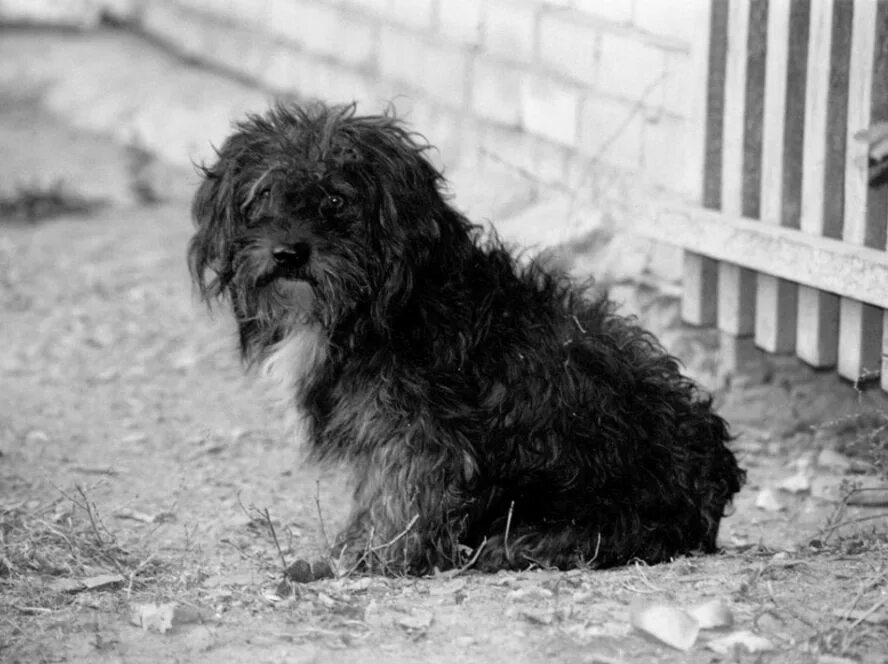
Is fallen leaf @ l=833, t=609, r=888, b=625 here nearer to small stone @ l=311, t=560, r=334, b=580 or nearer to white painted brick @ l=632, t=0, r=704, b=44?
small stone @ l=311, t=560, r=334, b=580

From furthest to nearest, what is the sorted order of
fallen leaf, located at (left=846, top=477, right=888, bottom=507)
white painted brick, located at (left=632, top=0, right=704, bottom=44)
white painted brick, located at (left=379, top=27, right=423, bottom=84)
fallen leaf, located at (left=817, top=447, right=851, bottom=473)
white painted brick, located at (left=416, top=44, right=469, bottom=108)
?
1. white painted brick, located at (left=379, top=27, right=423, bottom=84)
2. white painted brick, located at (left=416, top=44, right=469, bottom=108)
3. white painted brick, located at (left=632, top=0, right=704, bottom=44)
4. fallen leaf, located at (left=817, top=447, right=851, bottom=473)
5. fallen leaf, located at (left=846, top=477, right=888, bottom=507)

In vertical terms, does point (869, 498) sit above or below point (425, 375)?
below

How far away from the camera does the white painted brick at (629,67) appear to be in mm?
6910

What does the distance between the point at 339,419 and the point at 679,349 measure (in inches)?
97.2

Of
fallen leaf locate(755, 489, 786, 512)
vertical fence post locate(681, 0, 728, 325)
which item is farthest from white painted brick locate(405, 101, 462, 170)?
fallen leaf locate(755, 489, 786, 512)

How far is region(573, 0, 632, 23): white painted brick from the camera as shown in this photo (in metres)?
7.10

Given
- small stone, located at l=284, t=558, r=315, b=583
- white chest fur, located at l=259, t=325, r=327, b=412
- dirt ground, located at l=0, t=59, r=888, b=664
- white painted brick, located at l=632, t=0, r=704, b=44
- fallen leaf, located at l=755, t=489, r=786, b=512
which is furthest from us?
white painted brick, located at l=632, t=0, r=704, b=44

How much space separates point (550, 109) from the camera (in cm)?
773

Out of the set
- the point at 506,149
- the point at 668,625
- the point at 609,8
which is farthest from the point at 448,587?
the point at 506,149

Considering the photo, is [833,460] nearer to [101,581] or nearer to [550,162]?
[550,162]

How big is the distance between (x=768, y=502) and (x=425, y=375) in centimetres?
181

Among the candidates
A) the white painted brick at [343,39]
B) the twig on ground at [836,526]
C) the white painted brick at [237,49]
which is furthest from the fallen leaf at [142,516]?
the white painted brick at [237,49]

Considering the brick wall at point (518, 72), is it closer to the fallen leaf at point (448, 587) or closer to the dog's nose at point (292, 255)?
the dog's nose at point (292, 255)

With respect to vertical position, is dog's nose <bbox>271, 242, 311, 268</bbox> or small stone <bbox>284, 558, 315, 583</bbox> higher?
dog's nose <bbox>271, 242, 311, 268</bbox>
